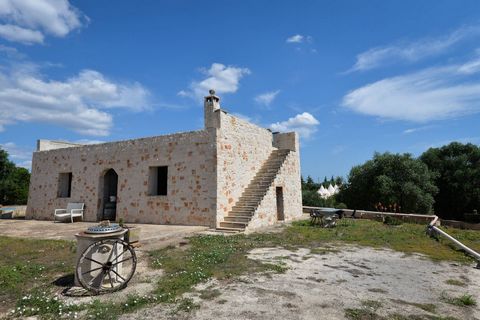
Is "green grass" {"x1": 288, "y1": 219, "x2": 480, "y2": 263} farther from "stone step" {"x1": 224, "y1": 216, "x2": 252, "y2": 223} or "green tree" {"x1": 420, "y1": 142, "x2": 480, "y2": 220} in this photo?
"green tree" {"x1": 420, "y1": 142, "x2": 480, "y2": 220}

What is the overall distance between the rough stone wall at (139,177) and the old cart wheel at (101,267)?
6.18 meters

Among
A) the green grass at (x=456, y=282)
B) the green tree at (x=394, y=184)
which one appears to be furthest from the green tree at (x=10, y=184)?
the green grass at (x=456, y=282)

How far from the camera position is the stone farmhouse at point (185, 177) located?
11.3 metres

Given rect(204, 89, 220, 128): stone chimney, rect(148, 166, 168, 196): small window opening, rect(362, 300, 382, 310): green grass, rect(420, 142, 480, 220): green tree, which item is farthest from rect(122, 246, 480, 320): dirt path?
rect(420, 142, 480, 220): green tree

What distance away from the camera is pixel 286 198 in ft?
46.7

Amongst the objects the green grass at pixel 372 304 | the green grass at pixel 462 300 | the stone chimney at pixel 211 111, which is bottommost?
the green grass at pixel 462 300

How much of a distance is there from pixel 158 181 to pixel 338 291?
401 inches

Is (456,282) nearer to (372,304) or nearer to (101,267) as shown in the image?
(372,304)

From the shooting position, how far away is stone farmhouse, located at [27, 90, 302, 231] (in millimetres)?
11281

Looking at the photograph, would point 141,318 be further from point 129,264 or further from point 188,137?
point 188,137

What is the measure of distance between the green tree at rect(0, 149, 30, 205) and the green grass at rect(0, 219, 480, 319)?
27.0 meters

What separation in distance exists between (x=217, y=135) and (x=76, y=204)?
8.02 m

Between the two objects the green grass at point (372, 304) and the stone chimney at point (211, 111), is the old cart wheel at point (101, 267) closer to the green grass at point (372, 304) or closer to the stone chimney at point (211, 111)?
the green grass at point (372, 304)

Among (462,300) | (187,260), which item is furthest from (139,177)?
(462,300)
